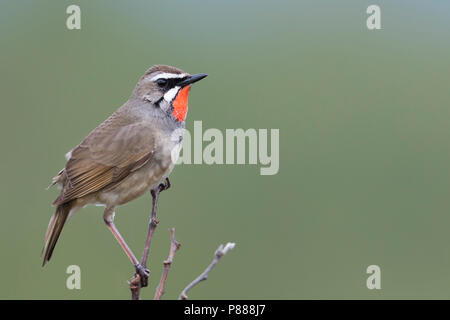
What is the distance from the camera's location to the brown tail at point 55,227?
15.3 ft

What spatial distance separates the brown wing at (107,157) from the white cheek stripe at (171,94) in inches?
9.2

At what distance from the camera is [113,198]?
5.09m

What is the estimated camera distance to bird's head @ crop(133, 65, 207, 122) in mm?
5074

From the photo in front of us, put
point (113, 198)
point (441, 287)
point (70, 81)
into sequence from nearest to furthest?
point (113, 198) → point (441, 287) → point (70, 81)

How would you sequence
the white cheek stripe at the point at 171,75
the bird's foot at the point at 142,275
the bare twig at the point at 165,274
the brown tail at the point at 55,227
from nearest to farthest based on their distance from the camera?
the bare twig at the point at 165,274
the bird's foot at the point at 142,275
the brown tail at the point at 55,227
the white cheek stripe at the point at 171,75

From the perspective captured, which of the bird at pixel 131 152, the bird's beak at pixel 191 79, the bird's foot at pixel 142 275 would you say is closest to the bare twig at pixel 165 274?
the bird's foot at pixel 142 275

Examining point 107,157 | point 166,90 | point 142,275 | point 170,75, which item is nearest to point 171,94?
point 166,90

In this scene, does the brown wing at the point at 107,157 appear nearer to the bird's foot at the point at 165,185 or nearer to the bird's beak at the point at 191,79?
Answer: the bird's foot at the point at 165,185

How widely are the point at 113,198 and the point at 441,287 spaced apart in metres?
4.17

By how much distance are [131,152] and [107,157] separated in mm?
168

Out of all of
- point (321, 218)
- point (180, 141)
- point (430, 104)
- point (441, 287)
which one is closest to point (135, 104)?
point (180, 141)

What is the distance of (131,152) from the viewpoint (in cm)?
514

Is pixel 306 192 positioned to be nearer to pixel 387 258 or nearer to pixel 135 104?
pixel 387 258

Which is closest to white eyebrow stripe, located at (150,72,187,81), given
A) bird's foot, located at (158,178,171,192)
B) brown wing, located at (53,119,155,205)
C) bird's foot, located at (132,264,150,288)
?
brown wing, located at (53,119,155,205)
